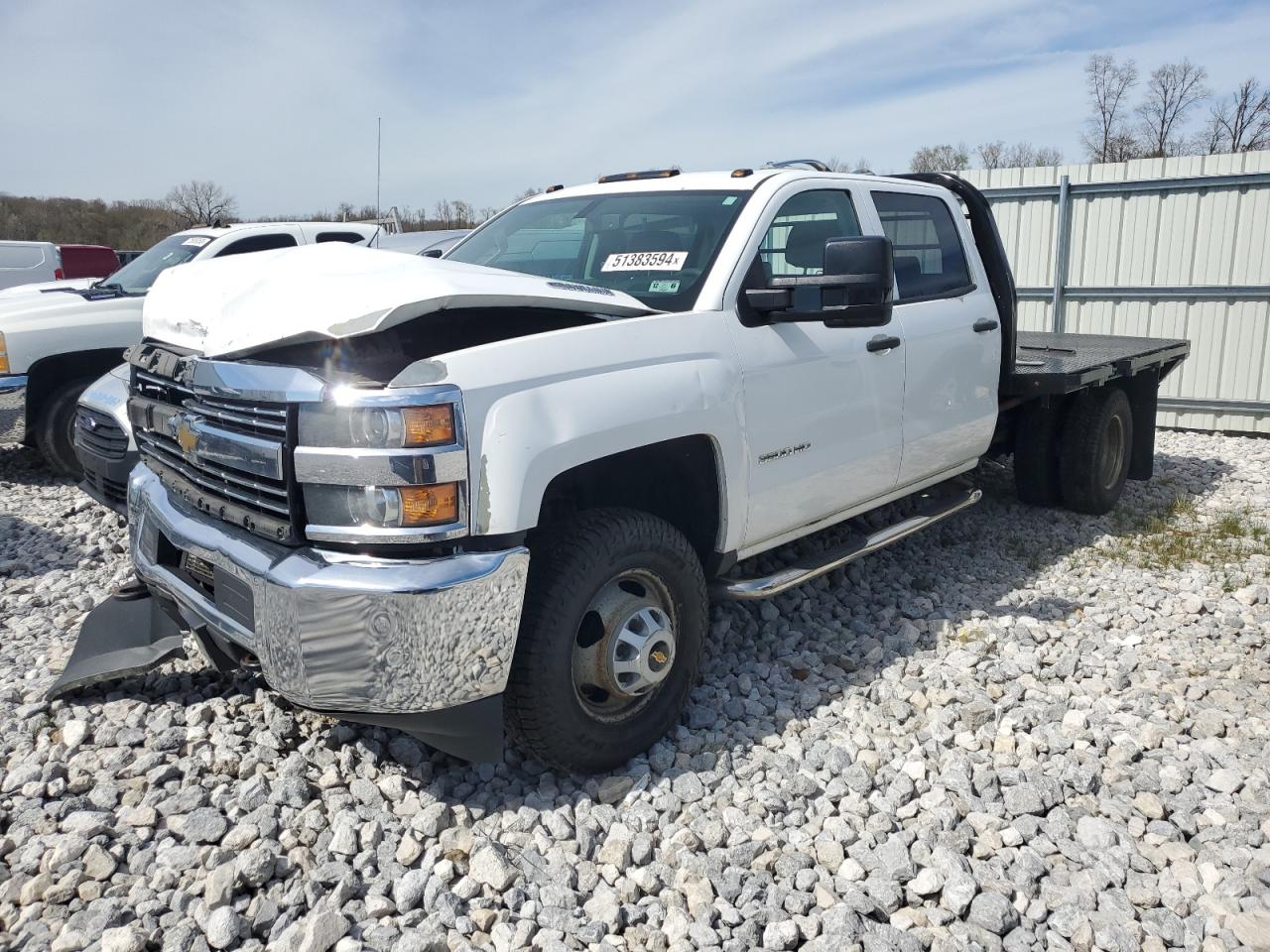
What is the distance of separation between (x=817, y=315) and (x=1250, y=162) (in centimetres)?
795

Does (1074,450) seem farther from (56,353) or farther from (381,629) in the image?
(56,353)

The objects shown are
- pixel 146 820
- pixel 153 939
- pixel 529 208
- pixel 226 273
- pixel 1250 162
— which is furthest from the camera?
pixel 1250 162

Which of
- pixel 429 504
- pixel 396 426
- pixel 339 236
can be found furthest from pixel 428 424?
pixel 339 236

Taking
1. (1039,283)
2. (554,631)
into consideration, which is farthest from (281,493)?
(1039,283)

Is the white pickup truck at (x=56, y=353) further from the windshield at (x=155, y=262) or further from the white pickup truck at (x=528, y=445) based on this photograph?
the white pickup truck at (x=528, y=445)

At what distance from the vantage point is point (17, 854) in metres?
2.76

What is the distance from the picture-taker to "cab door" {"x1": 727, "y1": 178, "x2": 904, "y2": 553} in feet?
11.7

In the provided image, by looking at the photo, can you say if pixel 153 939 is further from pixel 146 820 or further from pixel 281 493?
pixel 281 493

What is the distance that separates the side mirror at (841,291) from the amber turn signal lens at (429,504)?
1.49m

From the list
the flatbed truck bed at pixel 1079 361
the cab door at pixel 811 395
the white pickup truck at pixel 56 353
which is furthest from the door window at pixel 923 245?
the white pickup truck at pixel 56 353

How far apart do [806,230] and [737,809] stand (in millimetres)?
2333

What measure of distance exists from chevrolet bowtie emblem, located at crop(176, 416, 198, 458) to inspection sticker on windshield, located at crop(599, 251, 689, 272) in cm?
160

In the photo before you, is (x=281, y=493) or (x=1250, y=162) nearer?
(x=281, y=493)

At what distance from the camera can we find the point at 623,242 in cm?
393
